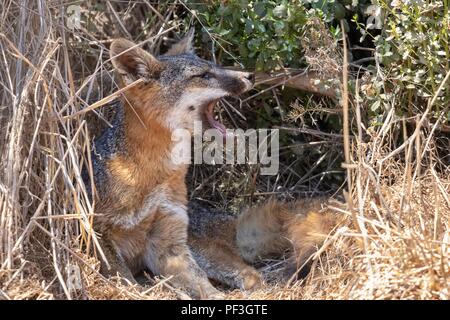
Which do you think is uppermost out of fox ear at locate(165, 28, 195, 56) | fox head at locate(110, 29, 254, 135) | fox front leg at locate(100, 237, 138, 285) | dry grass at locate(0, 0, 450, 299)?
fox ear at locate(165, 28, 195, 56)

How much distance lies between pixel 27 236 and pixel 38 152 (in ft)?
1.73

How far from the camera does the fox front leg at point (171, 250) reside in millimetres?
5262

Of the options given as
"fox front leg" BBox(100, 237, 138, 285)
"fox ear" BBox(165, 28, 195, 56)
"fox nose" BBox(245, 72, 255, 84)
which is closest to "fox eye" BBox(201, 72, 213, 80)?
"fox nose" BBox(245, 72, 255, 84)

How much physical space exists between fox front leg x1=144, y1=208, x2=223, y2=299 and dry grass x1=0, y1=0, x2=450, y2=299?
1.11 feet

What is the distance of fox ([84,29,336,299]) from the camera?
203 inches

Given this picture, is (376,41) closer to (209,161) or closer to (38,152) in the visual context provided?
(209,161)

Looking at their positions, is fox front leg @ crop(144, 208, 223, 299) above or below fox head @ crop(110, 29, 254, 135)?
below

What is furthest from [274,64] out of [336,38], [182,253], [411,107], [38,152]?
[38,152]

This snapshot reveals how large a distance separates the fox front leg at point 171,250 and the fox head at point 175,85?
0.59m

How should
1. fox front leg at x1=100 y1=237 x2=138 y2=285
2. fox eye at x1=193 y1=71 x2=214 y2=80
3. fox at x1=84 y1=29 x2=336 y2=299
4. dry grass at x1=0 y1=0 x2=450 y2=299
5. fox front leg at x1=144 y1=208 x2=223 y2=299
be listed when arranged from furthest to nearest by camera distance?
fox eye at x1=193 y1=71 x2=214 y2=80
fox front leg at x1=144 y1=208 x2=223 y2=299
fox at x1=84 y1=29 x2=336 y2=299
fox front leg at x1=100 y1=237 x2=138 y2=285
dry grass at x1=0 y1=0 x2=450 y2=299

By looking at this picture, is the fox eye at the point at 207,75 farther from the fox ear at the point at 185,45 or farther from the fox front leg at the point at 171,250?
the fox front leg at the point at 171,250

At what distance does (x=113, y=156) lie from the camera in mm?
5340

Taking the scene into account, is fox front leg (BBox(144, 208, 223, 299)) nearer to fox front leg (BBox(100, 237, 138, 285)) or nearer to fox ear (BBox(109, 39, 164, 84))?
fox front leg (BBox(100, 237, 138, 285))

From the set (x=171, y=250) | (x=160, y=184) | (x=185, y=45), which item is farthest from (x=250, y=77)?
(x=171, y=250)
